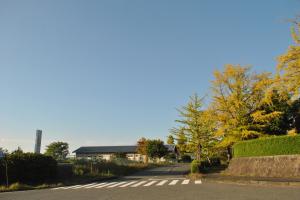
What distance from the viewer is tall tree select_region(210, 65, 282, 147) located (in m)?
27.4

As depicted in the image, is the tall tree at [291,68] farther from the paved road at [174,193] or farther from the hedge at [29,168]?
the hedge at [29,168]

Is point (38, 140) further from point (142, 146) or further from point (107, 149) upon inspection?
point (107, 149)

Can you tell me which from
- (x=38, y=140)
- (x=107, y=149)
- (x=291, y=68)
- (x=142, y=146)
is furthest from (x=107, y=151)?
(x=291, y=68)

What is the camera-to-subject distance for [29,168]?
21781 mm

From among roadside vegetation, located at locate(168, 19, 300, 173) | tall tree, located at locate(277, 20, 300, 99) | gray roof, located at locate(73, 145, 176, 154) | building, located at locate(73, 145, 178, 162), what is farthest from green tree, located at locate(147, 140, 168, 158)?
tall tree, located at locate(277, 20, 300, 99)

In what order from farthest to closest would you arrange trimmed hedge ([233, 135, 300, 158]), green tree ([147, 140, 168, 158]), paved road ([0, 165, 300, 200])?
green tree ([147, 140, 168, 158]), trimmed hedge ([233, 135, 300, 158]), paved road ([0, 165, 300, 200])

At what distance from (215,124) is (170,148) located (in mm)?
57241

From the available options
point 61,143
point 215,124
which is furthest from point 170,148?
point 215,124

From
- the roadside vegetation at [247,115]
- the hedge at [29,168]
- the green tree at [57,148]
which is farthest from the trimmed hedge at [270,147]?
the green tree at [57,148]

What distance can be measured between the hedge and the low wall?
15.4 metres

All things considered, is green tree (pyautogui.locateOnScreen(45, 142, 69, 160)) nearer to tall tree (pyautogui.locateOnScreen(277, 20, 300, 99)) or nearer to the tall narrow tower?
the tall narrow tower

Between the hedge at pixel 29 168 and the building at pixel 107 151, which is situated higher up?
the building at pixel 107 151

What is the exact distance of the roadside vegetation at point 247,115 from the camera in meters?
18.6

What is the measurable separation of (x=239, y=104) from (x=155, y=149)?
44.7m
